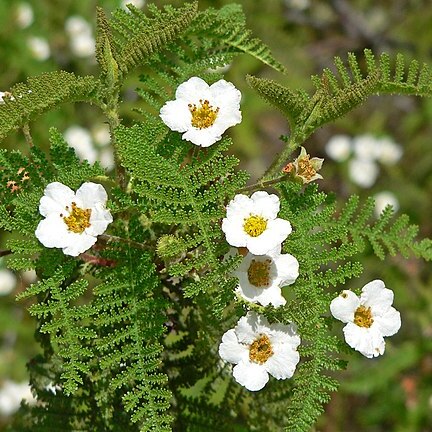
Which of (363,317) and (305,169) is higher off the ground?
(305,169)

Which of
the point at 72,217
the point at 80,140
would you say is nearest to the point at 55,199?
the point at 72,217

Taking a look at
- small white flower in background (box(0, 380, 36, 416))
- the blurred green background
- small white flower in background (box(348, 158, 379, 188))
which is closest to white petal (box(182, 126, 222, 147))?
the blurred green background

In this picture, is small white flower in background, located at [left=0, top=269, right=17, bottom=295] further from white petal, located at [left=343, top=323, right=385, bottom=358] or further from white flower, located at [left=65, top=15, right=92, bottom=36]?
white petal, located at [left=343, top=323, right=385, bottom=358]

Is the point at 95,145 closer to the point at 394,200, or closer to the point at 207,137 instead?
the point at 394,200

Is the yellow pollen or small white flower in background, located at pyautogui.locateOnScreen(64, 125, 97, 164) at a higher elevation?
the yellow pollen

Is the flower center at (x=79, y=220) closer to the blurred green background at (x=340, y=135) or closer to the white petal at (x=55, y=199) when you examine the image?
the white petal at (x=55, y=199)

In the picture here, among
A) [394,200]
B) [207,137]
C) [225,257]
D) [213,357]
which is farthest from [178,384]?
[394,200]

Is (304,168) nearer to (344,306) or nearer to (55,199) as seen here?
(344,306)
